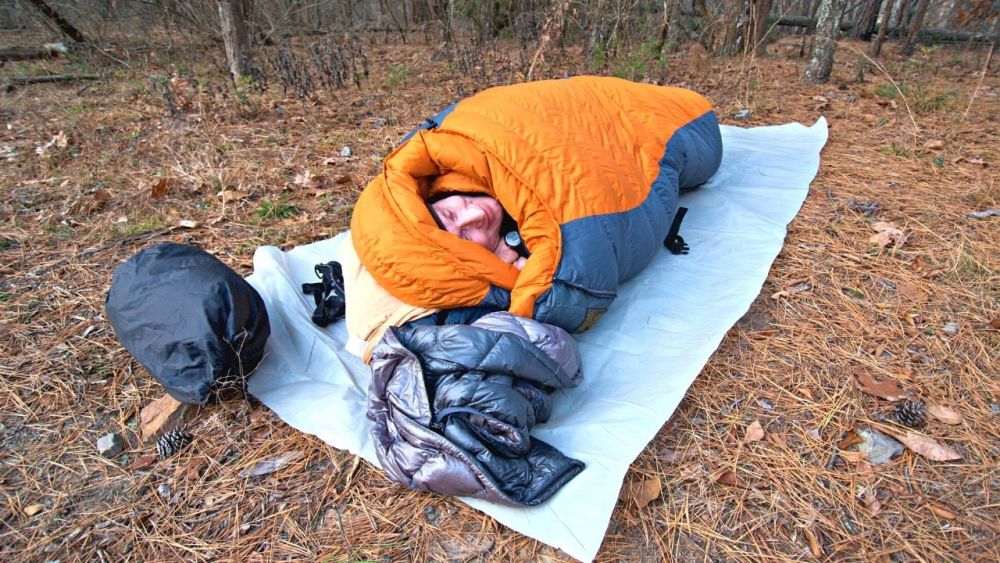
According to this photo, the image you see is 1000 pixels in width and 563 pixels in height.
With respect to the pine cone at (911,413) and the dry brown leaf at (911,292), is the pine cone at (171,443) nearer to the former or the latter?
the pine cone at (911,413)

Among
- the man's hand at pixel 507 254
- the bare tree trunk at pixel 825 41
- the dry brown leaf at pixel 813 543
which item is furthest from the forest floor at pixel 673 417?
the bare tree trunk at pixel 825 41

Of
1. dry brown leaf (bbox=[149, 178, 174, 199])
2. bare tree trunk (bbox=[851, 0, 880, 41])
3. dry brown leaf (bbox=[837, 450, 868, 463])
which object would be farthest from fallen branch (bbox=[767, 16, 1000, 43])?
dry brown leaf (bbox=[149, 178, 174, 199])

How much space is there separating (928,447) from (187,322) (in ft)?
7.51

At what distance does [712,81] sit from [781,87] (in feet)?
1.93

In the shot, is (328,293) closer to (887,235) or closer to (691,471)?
(691,471)

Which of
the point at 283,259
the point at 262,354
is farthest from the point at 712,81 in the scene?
the point at 262,354

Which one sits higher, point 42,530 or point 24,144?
point 24,144

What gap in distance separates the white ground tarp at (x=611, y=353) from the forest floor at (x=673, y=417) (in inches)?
2.3

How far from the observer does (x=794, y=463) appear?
150cm

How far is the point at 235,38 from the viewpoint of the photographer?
4.71 metres

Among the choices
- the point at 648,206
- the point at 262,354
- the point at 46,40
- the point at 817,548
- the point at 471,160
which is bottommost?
the point at 817,548

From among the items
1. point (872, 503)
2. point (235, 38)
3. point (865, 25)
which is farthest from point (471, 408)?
point (865, 25)

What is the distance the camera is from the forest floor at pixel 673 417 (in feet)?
4.49

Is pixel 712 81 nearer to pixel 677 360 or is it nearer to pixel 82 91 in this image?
pixel 677 360
